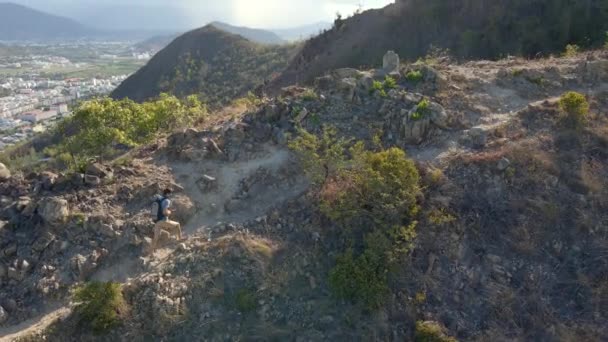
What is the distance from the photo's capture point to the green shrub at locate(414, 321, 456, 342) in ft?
29.6

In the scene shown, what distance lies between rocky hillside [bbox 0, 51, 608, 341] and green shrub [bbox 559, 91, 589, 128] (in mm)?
61

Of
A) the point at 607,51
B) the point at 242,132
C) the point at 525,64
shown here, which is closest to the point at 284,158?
the point at 242,132

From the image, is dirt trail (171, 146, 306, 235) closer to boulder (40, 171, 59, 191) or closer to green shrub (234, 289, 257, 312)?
green shrub (234, 289, 257, 312)

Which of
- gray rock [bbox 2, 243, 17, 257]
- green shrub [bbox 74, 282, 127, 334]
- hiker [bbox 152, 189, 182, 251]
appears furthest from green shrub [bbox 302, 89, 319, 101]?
gray rock [bbox 2, 243, 17, 257]

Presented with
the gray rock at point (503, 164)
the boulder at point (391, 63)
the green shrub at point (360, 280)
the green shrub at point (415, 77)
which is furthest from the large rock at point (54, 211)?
the boulder at point (391, 63)

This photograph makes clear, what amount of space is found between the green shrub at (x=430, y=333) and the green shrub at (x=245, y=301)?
323cm

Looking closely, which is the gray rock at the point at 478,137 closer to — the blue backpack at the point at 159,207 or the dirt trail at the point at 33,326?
the blue backpack at the point at 159,207

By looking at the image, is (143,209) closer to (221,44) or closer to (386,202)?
(386,202)

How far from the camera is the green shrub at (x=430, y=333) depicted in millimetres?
9023

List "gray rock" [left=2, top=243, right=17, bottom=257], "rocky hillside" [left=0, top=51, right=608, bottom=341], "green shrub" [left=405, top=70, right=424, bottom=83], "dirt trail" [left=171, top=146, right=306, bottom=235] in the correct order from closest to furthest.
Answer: "rocky hillside" [left=0, top=51, right=608, bottom=341], "gray rock" [left=2, top=243, right=17, bottom=257], "dirt trail" [left=171, top=146, right=306, bottom=235], "green shrub" [left=405, top=70, right=424, bottom=83]

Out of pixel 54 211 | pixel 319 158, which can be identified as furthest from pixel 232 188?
pixel 54 211

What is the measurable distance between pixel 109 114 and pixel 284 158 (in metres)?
7.05

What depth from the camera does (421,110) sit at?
13.6 m

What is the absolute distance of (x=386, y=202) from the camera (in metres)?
10.8
